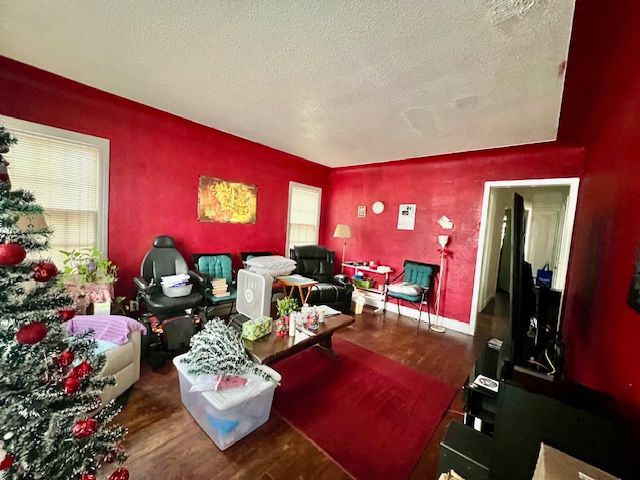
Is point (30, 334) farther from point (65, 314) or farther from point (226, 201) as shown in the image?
point (226, 201)

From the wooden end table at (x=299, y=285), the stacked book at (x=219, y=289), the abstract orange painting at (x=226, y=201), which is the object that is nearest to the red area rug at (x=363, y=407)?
the wooden end table at (x=299, y=285)

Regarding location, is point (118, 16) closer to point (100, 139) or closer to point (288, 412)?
point (100, 139)

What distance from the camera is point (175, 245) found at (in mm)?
3277

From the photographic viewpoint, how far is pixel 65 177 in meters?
2.50

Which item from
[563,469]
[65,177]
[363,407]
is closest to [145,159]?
[65,177]

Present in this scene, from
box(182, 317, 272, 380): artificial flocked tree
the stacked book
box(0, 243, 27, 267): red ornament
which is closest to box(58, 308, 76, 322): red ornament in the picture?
box(0, 243, 27, 267): red ornament

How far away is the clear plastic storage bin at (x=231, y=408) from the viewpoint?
59.4 inches

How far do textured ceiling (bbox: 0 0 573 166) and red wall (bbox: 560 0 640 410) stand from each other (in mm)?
144

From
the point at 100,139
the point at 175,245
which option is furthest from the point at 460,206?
the point at 100,139

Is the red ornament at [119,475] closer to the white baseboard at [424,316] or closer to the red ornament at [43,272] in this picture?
the red ornament at [43,272]

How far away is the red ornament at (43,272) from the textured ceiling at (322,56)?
1.50m

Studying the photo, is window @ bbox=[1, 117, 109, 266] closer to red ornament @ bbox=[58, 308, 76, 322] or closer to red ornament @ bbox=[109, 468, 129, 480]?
red ornament @ bbox=[58, 308, 76, 322]

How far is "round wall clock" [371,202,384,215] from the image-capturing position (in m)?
4.60

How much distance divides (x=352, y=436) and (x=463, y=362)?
1776 millimetres
